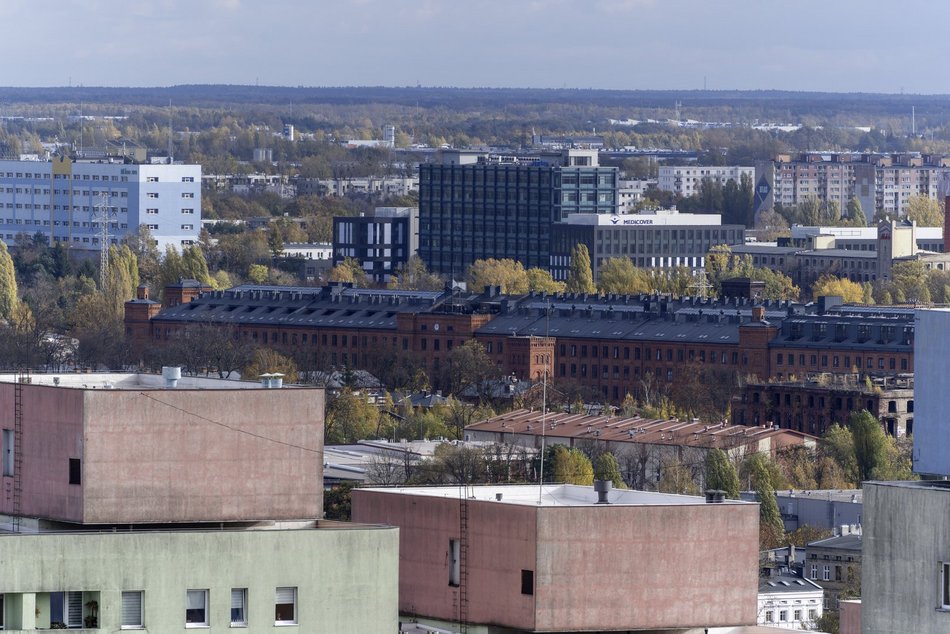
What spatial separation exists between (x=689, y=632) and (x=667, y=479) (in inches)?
2134

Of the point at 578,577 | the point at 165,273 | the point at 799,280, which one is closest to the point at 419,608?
the point at 578,577

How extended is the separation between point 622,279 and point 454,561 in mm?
126585

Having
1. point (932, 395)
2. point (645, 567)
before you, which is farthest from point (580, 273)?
point (932, 395)

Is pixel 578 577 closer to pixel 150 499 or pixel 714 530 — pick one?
pixel 714 530

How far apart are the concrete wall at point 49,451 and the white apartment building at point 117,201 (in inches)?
6001

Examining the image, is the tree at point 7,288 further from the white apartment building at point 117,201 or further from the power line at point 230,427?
the power line at point 230,427

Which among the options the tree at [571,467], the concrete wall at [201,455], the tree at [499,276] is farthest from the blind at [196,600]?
the tree at [499,276]

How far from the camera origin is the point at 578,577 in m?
32.2

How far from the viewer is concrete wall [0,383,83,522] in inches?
1234

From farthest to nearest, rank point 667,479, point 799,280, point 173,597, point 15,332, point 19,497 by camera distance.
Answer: point 799,280
point 15,332
point 667,479
point 19,497
point 173,597

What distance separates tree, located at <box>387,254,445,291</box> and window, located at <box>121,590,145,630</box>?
126544mm

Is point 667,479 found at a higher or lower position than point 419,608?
lower

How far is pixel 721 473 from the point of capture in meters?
86.3

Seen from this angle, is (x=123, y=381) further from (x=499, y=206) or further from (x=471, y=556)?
(x=499, y=206)
